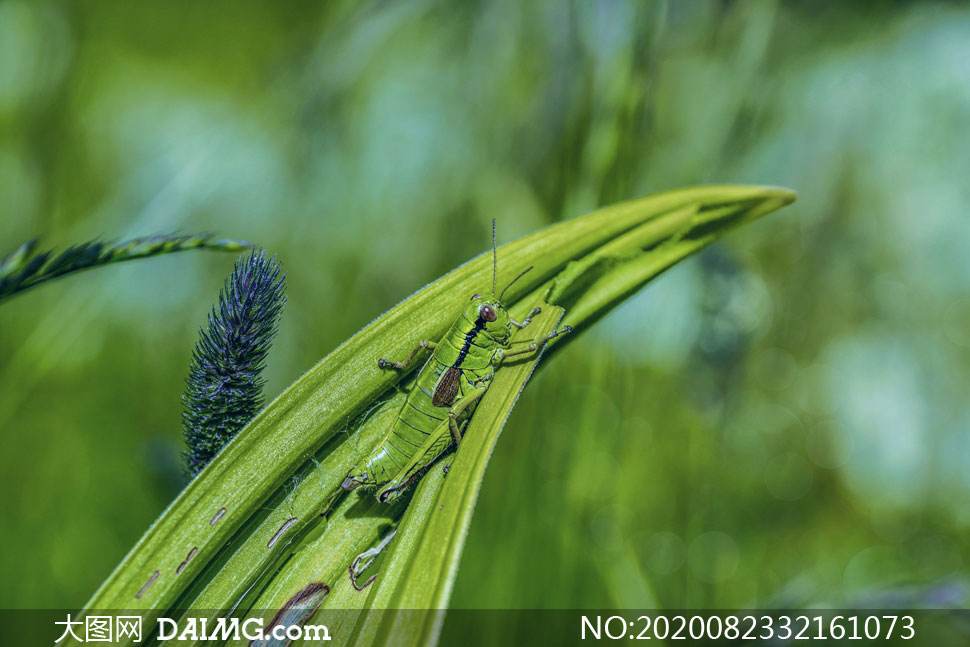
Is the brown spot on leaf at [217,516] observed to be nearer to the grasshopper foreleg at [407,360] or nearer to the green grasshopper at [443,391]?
the green grasshopper at [443,391]

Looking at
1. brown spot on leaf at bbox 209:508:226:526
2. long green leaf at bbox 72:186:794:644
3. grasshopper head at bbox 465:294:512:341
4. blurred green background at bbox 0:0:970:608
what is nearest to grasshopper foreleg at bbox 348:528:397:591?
long green leaf at bbox 72:186:794:644

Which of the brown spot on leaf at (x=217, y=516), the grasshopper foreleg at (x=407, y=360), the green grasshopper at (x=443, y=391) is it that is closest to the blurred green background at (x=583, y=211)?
the green grasshopper at (x=443, y=391)

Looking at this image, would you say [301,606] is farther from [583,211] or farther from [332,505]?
[583,211]

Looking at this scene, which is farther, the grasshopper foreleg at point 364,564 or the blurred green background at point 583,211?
the blurred green background at point 583,211

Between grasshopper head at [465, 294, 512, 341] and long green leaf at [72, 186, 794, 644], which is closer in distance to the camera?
long green leaf at [72, 186, 794, 644]

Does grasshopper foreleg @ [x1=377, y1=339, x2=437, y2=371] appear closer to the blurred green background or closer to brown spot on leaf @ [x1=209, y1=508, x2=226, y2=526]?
brown spot on leaf @ [x1=209, y1=508, x2=226, y2=526]

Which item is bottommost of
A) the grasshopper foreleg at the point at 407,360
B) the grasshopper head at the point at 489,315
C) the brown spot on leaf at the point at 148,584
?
the brown spot on leaf at the point at 148,584

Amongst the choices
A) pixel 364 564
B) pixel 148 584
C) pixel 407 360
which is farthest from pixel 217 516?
pixel 407 360

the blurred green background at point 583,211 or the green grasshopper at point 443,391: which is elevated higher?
the blurred green background at point 583,211

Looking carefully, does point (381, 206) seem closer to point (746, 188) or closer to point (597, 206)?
point (597, 206)
